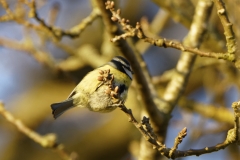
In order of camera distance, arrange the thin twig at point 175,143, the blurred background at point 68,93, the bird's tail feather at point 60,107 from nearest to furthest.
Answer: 1. the thin twig at point 175,143
2. the bird's tail feather at point 60,107
3. the blurred background at point 68,93

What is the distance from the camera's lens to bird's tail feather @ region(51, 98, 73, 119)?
2166 mm

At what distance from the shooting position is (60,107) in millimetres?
2227

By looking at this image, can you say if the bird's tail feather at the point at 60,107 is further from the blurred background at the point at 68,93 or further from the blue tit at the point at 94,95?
the blurred background at the point at 68,93

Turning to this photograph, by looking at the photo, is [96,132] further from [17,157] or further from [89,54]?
[89,54]

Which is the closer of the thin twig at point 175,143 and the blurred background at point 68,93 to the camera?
the thin twig at point 175,143

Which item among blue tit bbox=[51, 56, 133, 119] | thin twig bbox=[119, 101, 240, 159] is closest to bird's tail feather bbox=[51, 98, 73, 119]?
blue tit bbox=[51, 56, 133, 119]

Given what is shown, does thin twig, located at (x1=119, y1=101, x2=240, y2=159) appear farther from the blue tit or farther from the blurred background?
the blurred background

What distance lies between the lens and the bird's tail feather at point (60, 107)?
217 cm

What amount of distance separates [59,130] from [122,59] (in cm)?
314

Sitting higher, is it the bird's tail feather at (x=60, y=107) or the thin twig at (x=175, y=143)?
the bird's tail feather at (x=60, y=107)

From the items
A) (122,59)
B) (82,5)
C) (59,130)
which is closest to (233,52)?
(122,59)

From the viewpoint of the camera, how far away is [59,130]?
5543 millimetres

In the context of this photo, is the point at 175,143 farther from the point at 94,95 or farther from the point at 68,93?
the point at 68,93

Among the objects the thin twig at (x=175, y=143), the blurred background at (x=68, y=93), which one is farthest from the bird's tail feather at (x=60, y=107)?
the blurred background at (x=68, y=93)
